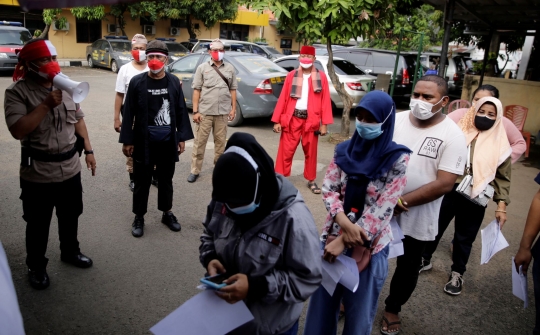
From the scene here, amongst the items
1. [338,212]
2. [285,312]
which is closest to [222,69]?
[338,212]

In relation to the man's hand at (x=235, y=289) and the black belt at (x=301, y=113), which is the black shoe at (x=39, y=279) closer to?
the man's hand at (x=235, y=289)

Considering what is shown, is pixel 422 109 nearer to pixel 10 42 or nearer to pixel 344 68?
pixel 344 68

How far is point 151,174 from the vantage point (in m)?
4.48

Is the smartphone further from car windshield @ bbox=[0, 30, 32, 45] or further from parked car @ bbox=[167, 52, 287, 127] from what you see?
car windshield @ bbox=[0, 30, 32, 45]

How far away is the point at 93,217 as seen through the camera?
4.92m

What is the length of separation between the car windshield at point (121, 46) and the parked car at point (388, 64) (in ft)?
33.7

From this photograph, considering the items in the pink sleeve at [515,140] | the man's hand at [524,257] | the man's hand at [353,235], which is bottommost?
the man's hand at [524,257]

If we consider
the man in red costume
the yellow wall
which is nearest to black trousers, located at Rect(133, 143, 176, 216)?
the man in red costume

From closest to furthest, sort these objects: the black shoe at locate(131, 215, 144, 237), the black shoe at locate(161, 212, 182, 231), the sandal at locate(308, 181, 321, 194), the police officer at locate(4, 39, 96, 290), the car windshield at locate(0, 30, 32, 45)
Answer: the police officer at locate(4, 39, 96, 290)
the black shoe at locate(131, 215, 144, 237)
the black shoe at locate(161, 212, 182, 231)
the sandal at locate(308, 181, 321, 194)
the car windshield at locate(0, 30, 32, 45)

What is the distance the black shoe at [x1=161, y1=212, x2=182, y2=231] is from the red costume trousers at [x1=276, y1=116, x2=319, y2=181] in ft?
5.98

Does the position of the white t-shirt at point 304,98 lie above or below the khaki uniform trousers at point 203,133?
above

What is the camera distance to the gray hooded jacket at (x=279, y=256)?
72.4 inches

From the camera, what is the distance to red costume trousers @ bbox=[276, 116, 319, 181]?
19.1 ft

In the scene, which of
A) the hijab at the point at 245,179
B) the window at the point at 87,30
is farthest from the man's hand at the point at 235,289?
the window at the point at 87,30
